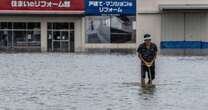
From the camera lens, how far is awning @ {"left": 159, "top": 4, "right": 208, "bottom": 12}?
210 feet

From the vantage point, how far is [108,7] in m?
67.2

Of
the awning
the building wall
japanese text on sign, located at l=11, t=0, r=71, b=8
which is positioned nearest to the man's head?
the awning

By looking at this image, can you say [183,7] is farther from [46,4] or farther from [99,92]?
[99,92]

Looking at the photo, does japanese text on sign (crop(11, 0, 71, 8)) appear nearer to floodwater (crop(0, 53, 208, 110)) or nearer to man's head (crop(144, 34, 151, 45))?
floodwater (crop(0, 53, 208, 110))

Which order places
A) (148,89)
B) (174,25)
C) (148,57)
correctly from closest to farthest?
1. (148,89)
2. (148,57)
3. (174,25)

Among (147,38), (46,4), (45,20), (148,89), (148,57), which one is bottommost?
(148,89)

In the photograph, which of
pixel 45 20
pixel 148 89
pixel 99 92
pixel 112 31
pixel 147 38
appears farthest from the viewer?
pixel 112 31

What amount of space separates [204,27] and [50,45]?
45.6 feet

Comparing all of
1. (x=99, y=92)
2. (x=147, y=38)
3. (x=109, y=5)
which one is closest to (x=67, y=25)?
(x=109, y=5)

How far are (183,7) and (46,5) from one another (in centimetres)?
1242

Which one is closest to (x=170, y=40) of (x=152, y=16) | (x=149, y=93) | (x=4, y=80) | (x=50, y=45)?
(x=152, y=16)

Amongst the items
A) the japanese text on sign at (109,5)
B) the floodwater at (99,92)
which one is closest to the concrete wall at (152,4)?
the japanese text on sign at (109,5)

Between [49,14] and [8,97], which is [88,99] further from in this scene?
[49,14]

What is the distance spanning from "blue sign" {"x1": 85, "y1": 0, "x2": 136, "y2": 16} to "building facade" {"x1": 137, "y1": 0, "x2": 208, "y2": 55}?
114cm
